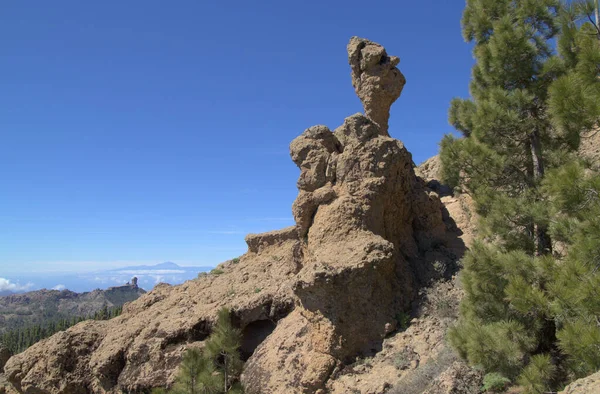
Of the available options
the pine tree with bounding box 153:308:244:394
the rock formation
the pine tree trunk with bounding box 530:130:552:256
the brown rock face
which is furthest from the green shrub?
the brown rock face

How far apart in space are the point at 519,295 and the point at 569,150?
4365 mm

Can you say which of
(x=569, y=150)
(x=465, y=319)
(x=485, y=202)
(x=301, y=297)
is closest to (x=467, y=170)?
(x=485, y=202)

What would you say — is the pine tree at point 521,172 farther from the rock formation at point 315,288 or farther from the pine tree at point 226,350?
the pine tree at point 226,350

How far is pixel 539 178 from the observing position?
10.1m

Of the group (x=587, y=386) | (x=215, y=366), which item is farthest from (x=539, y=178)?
(x=215, y=366)

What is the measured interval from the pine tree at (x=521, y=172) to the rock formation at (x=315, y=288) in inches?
136

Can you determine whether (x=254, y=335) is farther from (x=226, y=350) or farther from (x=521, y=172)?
(x=521, y=172)

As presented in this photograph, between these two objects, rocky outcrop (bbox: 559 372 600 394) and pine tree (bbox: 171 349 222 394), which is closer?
rocky outcrop (bbox: 559 372 600 394)

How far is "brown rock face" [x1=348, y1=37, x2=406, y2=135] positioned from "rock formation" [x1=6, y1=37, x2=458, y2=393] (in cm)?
5

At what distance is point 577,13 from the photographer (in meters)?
7.88

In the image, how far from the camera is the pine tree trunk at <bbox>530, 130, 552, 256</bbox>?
9.80 m

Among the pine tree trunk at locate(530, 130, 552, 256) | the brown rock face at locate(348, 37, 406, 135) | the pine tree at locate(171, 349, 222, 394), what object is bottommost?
the pine tree at locate(171, 349, 222, 394)

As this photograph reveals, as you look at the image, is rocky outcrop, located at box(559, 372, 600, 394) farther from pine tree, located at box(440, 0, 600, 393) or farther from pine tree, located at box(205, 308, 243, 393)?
pine tree, located at box(205, 308, 243, 393)

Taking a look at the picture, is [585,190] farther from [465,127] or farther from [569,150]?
[465,127]
